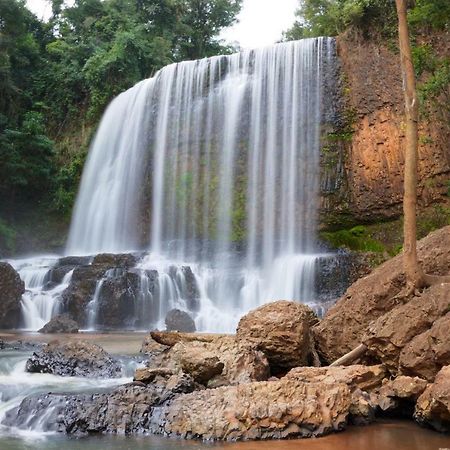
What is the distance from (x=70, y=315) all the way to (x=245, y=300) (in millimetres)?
5484

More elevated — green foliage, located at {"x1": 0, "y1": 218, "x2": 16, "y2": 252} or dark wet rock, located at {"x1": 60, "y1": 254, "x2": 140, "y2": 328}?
green foliage, located at {"x1": 0, "y1": 218, "x2": 16, "y2": 252}

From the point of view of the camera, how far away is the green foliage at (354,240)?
19.4 m

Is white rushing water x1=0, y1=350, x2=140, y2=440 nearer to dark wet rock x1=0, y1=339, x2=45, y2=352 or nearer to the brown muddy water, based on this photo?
the brown muddy water

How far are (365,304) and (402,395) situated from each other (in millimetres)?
2392

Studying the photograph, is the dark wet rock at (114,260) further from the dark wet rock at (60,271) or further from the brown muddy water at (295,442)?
the brown muddy water at (295,442)

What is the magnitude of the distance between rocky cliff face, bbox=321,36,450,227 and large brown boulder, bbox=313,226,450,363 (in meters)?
10.2

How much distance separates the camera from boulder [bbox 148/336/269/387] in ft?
25.8

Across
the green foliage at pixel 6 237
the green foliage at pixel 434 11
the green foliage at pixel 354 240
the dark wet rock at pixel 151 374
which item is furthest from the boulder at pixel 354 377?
the green foliage at pixel 6 237

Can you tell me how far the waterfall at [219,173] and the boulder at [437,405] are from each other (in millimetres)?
12197

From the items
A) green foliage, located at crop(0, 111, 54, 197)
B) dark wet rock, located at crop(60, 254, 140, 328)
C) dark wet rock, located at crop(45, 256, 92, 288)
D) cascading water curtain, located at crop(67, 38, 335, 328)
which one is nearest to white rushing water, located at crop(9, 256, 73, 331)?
dark wet rock, located at crop(45, 256, 92, 288)

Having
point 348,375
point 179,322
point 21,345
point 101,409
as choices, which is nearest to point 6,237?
point 179,322

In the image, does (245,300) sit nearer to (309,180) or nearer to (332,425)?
(309,180)

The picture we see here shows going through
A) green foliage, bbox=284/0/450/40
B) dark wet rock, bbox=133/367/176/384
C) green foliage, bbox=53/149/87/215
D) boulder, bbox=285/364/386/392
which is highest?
green foliage, bbox=284/0/450/40

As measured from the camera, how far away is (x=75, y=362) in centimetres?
962
